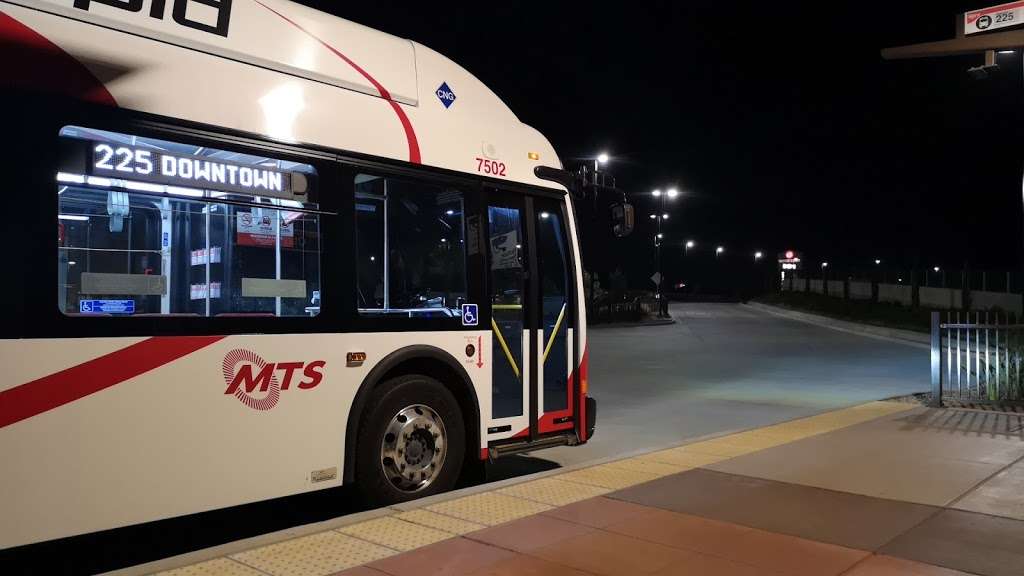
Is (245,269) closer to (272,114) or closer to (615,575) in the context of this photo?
(272,114)

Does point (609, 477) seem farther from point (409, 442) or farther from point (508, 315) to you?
point (409, 442)

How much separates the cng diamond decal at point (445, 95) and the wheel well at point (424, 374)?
7.07 feet

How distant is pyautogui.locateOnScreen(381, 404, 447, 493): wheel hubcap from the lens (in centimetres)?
625

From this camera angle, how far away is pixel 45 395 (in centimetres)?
432

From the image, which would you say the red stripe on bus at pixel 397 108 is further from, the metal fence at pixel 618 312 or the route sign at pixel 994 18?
the metal fence at pixel 618 312

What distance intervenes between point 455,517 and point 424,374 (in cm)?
127

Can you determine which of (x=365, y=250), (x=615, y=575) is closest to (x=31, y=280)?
(x=365, y=250)

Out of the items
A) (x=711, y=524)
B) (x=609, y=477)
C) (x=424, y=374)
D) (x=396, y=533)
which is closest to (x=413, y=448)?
(x=424, y=374)

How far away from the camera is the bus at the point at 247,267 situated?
14.5 feet

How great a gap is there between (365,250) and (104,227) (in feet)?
6.45

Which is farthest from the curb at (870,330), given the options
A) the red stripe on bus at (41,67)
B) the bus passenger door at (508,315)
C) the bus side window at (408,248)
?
the red stripe on bus at (41,67)

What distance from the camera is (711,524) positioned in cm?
571

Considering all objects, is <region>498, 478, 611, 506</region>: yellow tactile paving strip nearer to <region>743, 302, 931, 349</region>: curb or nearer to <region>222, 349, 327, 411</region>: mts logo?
<region>222, 349, 327, 411</region>: mts logo

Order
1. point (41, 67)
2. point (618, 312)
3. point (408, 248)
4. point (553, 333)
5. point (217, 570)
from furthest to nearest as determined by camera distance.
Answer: point (618, 312) < point (553, 333) < point (408, 248) < point (217, 570) < point (41, 67)
